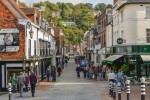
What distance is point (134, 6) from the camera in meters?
47.1

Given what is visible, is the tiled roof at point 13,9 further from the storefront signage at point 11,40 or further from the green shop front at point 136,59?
the green shop front at point 136,59

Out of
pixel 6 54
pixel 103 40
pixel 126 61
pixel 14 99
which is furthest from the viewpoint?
pixel 103 40

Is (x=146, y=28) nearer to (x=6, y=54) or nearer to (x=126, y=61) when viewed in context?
(x=126, y=61)

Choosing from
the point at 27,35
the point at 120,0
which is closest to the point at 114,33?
the point at 120,0

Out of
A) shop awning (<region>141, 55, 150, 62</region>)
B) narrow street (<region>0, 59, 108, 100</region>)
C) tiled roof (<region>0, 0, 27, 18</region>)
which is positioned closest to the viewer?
narrow street (<region>0, 59, 108, 100</region>)

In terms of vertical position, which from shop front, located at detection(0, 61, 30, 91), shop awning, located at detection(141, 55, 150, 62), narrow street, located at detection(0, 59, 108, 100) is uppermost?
shop awning, located at detection(141, 55, 150, 62)

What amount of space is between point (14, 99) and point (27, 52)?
9.96m

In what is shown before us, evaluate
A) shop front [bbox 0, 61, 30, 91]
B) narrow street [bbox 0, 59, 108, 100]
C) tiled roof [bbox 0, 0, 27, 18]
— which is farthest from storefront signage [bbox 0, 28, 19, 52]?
Result: narrow street [bbox 0, 59, 108, 100]

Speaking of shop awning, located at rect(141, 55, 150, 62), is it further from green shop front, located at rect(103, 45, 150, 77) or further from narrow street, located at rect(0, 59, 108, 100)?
narrow street, located at rect(0, 59, 108, 100)

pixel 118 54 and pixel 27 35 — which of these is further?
pixel 118 54

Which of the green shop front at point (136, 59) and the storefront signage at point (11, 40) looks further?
the green shop front at point (136, 59)

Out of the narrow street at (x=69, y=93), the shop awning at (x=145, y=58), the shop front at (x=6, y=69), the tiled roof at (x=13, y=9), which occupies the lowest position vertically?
the narrow street at (x=69, y=93)

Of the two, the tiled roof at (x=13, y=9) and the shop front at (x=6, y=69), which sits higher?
the tiled roof at (x=13, y=9)

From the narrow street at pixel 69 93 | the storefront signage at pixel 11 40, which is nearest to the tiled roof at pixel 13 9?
the storefront signage at pixel 11 40
